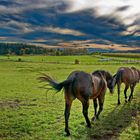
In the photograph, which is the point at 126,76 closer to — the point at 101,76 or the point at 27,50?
the point at 101,76

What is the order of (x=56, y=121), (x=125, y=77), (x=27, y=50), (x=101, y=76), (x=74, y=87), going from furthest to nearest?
1. (x=27, y=50)
2. (x=125, y=77)
3. (x=101, y=76)
4. (x=56, y=121)
5. (x=74, y=87)

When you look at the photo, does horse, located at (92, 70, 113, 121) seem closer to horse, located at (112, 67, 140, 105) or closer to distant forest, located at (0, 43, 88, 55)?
horse, located at (112, 67, 140, 105)

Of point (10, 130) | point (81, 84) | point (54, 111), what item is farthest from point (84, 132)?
point (54, 111)

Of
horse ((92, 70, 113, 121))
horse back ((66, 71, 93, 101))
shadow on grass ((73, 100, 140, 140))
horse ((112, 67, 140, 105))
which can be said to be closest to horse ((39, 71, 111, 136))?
horse back ((66, 71, 93, 101))

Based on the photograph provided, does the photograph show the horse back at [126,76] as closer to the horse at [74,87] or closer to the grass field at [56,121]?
the grass field at [56,121]

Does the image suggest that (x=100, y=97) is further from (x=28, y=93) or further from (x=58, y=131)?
(x=28, y=93)

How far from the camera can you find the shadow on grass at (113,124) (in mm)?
9188

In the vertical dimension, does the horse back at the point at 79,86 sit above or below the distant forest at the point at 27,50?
below

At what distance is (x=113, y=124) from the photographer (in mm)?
10555

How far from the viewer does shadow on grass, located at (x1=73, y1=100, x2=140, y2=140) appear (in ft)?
30.1

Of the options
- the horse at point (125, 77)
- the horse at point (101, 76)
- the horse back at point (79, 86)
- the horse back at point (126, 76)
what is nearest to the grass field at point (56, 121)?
the horse at point (101, 76)

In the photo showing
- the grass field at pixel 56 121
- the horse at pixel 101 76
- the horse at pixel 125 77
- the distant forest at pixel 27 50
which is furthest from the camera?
the distant forest at pixel 27 50

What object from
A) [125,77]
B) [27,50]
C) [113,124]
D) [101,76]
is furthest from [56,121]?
[27,50]

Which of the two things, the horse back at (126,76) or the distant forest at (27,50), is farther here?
the distant forest at (27,50)
